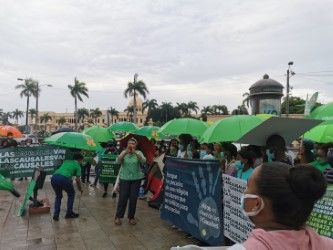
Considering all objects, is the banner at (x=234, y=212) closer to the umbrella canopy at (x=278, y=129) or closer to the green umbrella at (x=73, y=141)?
the umbrella canopy at (x=278, y=129)

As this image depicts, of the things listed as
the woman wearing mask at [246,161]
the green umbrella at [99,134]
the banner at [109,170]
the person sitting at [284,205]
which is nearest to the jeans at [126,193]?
the woman wearing mask at [246,161]

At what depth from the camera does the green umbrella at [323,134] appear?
6896 millimetres

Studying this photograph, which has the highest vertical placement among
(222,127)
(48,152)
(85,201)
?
(222,127)

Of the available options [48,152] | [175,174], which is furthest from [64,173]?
[48,152]

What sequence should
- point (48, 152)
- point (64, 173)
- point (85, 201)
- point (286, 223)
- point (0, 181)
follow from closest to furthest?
1. point (286, 223)
2. point (0, 181)
3. point (64, 173)
4. point (85, 201)
5. point (48, 152)

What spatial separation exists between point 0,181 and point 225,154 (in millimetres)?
3663

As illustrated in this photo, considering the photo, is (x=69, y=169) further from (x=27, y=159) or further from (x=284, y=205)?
(x=284, y=205)

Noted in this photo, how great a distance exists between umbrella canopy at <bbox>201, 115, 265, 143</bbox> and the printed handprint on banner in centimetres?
72

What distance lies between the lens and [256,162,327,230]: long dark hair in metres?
1.63

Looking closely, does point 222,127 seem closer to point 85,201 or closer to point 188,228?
point 188,228

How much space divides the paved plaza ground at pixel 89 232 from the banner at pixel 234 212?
4.43ft

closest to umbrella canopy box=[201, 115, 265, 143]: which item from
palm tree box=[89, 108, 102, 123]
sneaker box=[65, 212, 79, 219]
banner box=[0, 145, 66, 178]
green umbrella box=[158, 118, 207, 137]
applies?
green umbrella box=[158, 118, 207, 137]

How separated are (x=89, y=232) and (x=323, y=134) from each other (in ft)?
14.1

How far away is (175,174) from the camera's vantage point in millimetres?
7305
